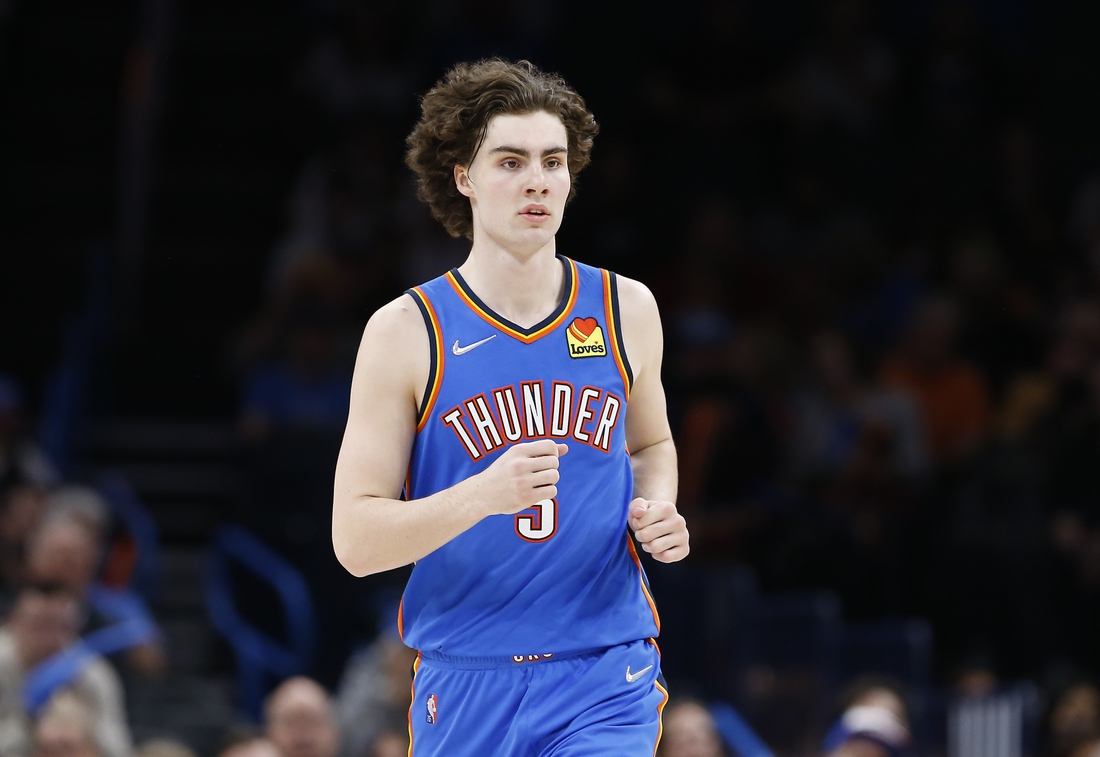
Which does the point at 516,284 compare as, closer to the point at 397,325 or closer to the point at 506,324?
the point at 506,324

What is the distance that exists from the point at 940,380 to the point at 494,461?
8.05 metres

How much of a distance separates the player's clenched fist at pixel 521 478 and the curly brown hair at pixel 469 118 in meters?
0.95

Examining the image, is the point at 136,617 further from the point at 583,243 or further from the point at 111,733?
the point at 583,243

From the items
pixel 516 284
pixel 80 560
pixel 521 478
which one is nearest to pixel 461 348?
pixel 516 284

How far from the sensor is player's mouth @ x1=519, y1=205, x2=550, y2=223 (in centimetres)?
439

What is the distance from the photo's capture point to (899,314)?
41.0 feet

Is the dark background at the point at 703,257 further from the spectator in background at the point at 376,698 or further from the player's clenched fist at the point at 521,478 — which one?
the player's clenched fist at the point at 521,478

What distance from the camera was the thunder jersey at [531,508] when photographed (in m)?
4.32

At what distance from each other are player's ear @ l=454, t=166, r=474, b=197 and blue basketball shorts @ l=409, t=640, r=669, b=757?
1281mm

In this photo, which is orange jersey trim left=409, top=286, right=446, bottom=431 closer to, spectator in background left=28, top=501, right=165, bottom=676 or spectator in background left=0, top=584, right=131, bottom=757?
spectator in background left=0, top=584, right=131, bottom=757

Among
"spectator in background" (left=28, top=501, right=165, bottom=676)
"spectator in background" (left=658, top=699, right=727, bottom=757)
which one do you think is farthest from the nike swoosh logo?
"spectator in background" (left=28, top=501, right=165, bottom=676)

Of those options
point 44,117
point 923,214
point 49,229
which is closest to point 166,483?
point 49,229

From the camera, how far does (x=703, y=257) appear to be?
40.2 ft

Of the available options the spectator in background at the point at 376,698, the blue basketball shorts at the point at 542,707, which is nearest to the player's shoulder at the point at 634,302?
the blue basketball shorts at the point at 542,707
